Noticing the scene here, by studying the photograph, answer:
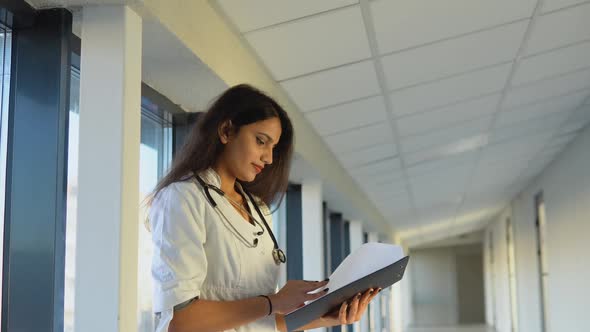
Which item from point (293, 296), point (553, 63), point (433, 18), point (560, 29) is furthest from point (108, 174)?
point (553, 63)

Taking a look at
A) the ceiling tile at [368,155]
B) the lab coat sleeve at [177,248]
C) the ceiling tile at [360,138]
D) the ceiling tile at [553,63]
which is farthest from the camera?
the ceiling tile at [368,155]

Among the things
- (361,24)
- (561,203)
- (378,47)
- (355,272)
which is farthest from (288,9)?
(561,203)

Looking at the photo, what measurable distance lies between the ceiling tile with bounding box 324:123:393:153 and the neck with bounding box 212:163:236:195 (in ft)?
9.40

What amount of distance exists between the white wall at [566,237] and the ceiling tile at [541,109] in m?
1.14

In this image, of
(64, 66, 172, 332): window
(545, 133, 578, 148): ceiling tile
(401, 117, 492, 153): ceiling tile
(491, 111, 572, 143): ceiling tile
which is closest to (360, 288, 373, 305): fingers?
(64, 66, 172, 332): window

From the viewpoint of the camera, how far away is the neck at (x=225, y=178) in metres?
1.74

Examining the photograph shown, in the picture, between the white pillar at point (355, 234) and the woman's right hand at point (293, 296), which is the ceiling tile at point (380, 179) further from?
the woman's right hand at point (293, 296)

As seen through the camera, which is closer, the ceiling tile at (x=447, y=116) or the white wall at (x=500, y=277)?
the ceiling tile at (x=447, y=116)

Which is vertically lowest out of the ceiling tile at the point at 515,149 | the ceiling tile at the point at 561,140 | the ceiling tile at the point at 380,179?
the ceiling tile at the point at 380,179

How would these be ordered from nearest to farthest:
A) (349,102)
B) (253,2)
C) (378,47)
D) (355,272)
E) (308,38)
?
(355,272) → (253,2) → (308,38) → (378,47) → (349,102)

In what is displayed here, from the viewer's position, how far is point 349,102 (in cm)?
401

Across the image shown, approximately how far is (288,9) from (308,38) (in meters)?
0.30

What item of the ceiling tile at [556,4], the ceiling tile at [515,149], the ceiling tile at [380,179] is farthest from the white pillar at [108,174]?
the ceiling tile at [515,149]

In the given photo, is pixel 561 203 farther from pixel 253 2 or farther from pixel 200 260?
pixel 200 260
